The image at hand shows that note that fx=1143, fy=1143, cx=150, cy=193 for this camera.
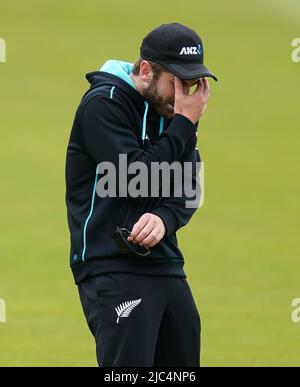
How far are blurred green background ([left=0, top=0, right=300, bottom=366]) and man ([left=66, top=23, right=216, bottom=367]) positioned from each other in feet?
11.3

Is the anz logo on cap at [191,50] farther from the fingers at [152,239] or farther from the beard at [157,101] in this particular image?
the fingers at [152,239]

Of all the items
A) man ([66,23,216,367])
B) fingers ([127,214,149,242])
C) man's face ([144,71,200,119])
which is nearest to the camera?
fingers ([127,214,149,242])

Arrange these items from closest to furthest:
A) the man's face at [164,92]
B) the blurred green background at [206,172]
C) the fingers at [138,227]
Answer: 1. the fingers at [138,227]
2. the man's face at [164,92]
3. the blurred green background at [206,172]

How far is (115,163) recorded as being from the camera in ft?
17.3

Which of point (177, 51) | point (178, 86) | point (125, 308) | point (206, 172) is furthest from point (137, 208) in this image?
point (206, 172)

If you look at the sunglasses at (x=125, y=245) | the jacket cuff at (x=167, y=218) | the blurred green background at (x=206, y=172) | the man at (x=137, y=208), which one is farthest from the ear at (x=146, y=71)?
the blurred green background at (x=206, y=172)

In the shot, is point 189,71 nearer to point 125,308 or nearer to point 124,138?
point 124,138

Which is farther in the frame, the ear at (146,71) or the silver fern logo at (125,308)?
the ear at (146,71)

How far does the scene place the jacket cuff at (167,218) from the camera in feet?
17.6

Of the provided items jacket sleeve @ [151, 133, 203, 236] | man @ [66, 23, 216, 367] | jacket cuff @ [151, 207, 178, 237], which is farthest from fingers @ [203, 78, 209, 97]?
jacket cuff @ [151, 207, 178, 237]

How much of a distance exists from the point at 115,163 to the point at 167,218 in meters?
0.37

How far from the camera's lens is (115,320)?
210 inches

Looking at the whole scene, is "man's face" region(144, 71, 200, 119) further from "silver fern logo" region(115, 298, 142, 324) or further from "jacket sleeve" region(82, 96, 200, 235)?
"silver fern logo" region(115, 298, 142, 324)

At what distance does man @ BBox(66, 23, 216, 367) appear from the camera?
5312mm
